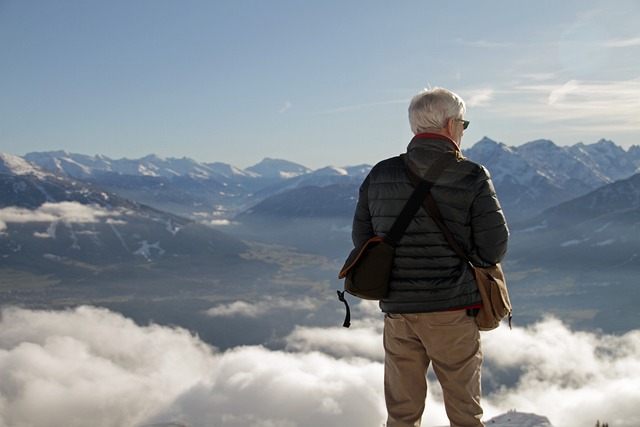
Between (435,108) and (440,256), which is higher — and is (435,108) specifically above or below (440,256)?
above

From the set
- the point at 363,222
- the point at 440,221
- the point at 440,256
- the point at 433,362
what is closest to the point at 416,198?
the point at 440,221

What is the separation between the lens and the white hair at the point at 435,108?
5965 mm

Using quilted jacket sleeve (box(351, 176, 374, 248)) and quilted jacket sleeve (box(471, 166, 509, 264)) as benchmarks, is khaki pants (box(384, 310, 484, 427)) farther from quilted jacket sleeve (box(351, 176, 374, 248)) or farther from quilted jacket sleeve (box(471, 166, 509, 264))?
quilted jacket sleeve (box(351, 176, 374, 248))

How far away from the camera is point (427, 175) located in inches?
220

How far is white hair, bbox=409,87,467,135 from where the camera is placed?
19.6 feet

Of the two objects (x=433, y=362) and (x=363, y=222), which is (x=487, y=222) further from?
(x=433, y=362)

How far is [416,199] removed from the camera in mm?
5586

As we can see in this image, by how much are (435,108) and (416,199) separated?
1.27 meters

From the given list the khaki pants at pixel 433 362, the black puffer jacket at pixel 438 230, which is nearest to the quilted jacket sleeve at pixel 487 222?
the black puffer jacket at pixel 438 230

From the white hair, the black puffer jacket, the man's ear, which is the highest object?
the white hair

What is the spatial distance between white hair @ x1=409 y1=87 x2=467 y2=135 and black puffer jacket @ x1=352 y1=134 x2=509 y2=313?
20 cm

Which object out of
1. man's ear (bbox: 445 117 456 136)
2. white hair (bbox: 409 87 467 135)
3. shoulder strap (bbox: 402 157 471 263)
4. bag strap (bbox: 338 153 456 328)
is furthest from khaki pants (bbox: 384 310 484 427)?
white hair (bbox: 409 87 467 135)

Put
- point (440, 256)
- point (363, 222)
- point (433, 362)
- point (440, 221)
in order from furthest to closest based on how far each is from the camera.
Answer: point (363, 222)
point (433, 362)
point (440, 256)
point (440, 221)

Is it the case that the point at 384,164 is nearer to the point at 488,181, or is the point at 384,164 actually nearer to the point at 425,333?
the point at 488,181
